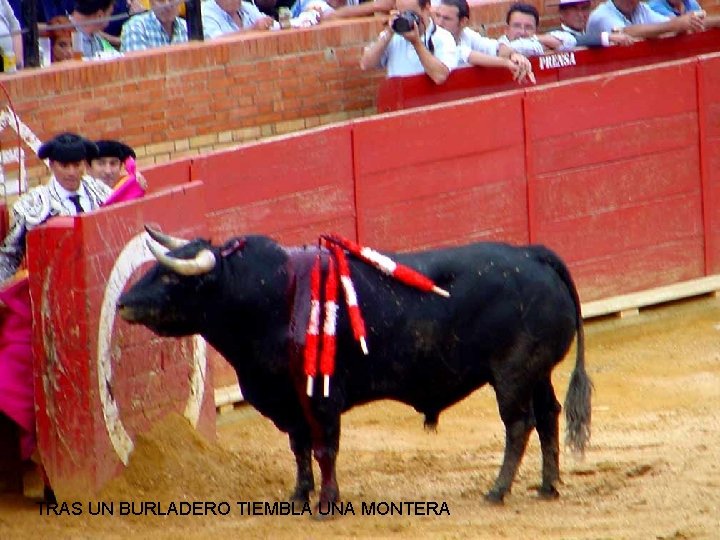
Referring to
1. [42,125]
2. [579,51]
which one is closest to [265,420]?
[42,125]

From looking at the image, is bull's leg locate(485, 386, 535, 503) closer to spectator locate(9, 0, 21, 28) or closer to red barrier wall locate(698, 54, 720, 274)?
spectator locate(9, 0, 21, 28)

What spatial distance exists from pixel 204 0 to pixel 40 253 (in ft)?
14.3

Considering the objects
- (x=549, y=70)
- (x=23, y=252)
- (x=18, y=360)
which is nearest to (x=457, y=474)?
(x=18, y=360)

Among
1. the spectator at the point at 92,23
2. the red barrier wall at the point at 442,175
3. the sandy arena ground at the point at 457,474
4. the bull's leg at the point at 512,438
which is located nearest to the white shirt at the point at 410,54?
the red barrier wall at the point at 442,175

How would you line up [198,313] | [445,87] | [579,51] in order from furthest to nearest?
[579,51]
[445,87]
[198,313]

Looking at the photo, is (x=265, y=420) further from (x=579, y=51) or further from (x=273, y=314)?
(x=579, y=51)

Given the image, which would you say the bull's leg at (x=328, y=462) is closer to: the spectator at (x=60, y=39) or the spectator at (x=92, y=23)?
the spectator at (x=92, y=23)

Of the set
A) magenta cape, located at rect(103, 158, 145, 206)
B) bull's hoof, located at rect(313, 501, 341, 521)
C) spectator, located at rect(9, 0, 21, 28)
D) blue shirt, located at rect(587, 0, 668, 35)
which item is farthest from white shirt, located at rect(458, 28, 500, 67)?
bull's hoof, located at rect(313, 501, 341, 521)

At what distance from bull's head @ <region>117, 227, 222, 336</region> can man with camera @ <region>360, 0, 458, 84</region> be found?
415 centimetres

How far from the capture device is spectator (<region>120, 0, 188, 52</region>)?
1071 cm

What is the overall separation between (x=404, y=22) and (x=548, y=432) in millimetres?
3673

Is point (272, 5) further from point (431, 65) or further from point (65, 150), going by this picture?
point (65, 150)

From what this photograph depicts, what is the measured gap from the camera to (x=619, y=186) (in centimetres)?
1146

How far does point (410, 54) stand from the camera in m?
11.1
